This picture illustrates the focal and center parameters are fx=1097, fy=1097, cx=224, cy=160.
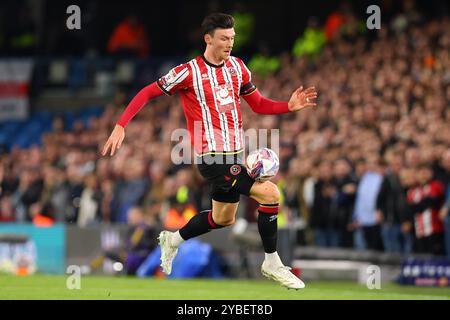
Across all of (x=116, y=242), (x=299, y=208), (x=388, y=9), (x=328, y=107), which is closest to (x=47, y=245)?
(x=116, y=242)

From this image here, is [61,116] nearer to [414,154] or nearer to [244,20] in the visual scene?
[244,20]

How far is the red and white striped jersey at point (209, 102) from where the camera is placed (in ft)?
35.5

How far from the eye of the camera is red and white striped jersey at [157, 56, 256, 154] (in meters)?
10.8

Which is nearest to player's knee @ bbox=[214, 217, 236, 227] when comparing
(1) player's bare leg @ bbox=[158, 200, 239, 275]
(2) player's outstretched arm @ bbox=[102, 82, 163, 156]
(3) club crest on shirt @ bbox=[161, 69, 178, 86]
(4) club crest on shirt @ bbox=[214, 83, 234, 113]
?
(1) player's bare leg @ bbox=[158, 200, 239, 275]

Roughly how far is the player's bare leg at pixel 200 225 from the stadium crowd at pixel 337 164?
21.3 ft

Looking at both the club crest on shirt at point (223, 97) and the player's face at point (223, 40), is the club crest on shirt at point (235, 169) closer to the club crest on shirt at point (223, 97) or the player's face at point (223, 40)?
the club crest on shirt at point (223, 97)

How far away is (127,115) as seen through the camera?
10.7 meters

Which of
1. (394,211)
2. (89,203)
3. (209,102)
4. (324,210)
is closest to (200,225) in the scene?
(209,102)

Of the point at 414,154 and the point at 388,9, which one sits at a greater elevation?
the point at 388,9

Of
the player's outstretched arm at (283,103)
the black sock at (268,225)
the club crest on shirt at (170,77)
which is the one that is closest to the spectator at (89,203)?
the player's outstretched arm at (283,103)

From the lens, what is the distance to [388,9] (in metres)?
23.2

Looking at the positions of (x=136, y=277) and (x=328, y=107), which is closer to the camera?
(x=136, y=277)

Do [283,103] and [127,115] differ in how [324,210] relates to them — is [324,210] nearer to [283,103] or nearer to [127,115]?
[283,103]
